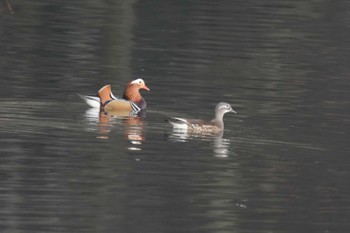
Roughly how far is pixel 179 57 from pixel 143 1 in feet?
36.0

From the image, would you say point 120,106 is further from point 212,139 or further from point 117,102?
point 212,139

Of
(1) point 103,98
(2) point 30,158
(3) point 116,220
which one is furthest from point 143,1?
(3) point 116,220

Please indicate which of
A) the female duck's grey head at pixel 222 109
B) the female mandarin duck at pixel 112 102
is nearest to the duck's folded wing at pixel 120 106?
the female mandarin duck at pixel 112 102

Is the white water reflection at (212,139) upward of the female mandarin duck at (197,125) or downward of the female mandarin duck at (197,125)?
downward

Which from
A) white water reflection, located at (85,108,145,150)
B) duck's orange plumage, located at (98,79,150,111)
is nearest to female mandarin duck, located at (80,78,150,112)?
duck's orange plumage, located at (98,79,150,111)

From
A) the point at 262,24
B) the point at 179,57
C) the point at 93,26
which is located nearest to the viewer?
the point at 179,57

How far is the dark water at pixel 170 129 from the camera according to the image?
14.9 metres

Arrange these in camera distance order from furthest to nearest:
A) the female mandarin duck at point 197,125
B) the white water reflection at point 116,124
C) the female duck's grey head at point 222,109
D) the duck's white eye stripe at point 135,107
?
the duck's white eye stripe at point 135,107 < the female duck's grey head at point 222,109 < the female mandarin duck at point 197,125 < the white water reflection at point 116,124

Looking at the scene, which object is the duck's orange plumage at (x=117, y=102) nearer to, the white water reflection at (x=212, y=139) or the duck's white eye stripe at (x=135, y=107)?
the duck's white eye stripe at (x=135, y=107)

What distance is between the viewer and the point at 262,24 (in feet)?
121

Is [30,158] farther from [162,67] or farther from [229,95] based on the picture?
[162,67]

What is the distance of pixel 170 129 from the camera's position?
2036 centimetres

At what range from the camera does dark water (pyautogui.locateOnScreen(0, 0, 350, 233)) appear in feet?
48.9

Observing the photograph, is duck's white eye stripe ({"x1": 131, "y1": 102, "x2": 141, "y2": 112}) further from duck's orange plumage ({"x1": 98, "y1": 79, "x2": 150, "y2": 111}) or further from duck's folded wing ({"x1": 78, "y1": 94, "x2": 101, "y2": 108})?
duck's folded wing ({"x1": 78, "y1": 94, "x2": 101, "y2": 108})
